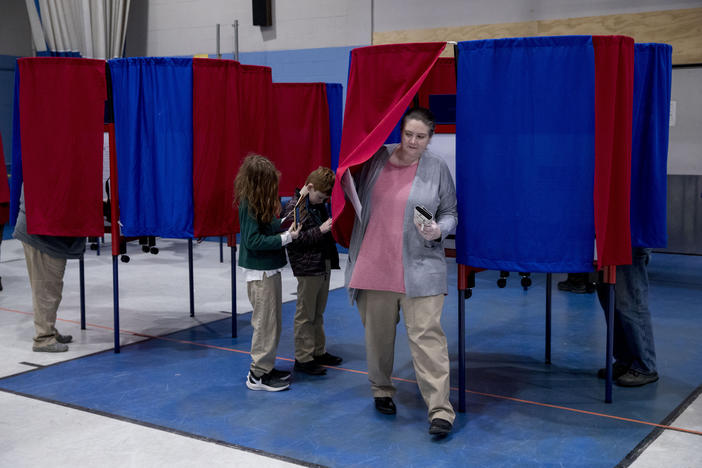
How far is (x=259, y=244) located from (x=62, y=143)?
165 centimetres

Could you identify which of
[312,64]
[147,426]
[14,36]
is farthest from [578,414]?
[14,36]

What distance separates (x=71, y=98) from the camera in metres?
4.82

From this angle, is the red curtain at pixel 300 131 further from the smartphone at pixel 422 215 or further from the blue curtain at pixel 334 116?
the smartphone at pixel 422 215

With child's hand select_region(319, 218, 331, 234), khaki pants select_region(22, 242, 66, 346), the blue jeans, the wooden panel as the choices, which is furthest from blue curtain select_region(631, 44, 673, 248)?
the wooden panel

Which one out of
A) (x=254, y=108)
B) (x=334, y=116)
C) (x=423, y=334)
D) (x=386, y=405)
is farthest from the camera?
(x=334, y=116)

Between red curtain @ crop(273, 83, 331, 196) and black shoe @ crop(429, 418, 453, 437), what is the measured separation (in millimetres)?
3673

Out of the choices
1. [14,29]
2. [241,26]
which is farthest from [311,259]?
[14,29]

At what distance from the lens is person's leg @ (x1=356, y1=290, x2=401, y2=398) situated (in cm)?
374

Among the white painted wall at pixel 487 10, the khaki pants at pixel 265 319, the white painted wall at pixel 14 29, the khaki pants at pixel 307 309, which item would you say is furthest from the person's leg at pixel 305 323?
the white painted wall at pixel 14 29

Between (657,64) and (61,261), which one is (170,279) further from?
(657,64)

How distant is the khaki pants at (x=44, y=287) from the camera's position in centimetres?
502

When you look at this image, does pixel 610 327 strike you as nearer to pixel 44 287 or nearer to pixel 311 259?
pixel 311 259

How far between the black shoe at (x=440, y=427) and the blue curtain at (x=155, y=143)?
2.12 metres

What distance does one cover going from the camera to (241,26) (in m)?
11.0
